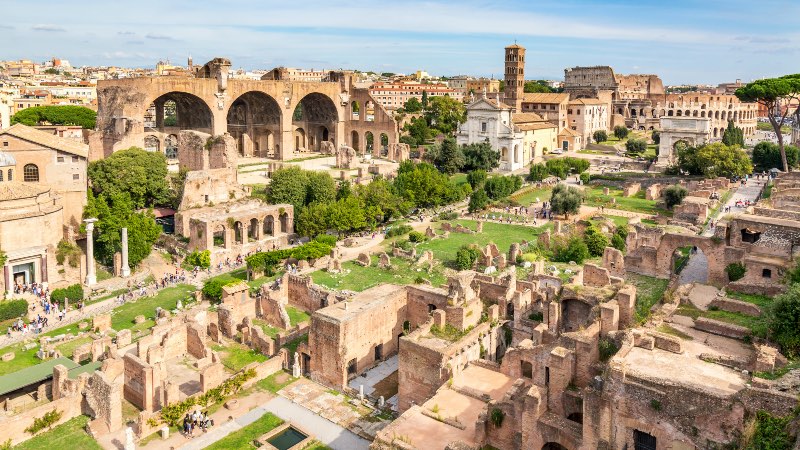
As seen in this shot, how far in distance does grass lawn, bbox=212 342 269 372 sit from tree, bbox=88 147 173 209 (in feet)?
58.8

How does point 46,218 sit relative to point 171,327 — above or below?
above

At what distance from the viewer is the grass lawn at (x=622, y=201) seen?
47706 millimetres

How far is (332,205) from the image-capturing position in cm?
3962

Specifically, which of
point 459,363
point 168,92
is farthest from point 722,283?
point 168,92

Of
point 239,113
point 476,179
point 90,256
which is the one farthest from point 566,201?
point 239,113

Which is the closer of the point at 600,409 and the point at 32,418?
the point at 600,409

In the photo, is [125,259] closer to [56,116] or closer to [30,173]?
[30,173]

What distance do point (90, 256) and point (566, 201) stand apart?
2990 centimetres

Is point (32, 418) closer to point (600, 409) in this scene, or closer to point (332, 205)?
point (600, 409)

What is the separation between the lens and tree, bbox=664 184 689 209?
45688 mm

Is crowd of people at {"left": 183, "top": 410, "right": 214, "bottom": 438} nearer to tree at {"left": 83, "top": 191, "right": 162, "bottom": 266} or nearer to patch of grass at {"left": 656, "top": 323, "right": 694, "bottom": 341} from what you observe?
patch of grass at {"left": 656, "top": 323, "right": 694, "bottom": 341}

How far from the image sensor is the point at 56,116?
65.6 meters

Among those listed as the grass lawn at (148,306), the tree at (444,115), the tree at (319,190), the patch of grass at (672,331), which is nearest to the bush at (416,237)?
the tree at (319,190)

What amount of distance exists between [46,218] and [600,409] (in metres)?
28.6
